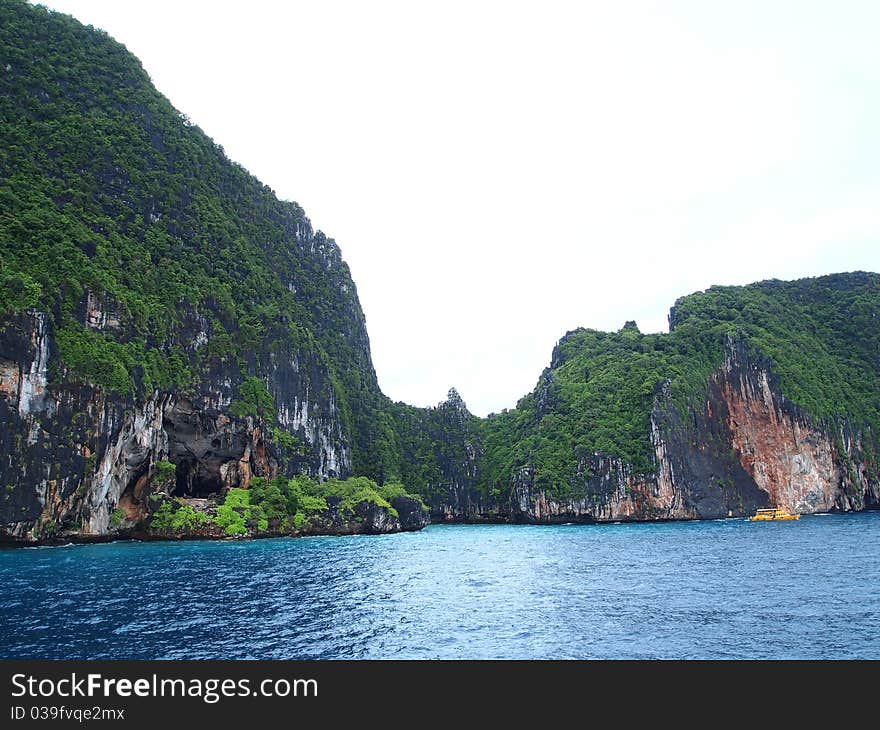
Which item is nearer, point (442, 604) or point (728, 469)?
point (442, 604)

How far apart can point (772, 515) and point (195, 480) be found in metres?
80.9

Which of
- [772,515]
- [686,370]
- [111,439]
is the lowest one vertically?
[772,515]

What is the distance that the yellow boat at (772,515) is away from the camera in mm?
93000

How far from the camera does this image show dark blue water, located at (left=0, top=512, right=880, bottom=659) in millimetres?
20516

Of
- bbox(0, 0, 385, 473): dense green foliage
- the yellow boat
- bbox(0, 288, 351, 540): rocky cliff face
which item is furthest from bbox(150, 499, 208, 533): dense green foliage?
the yellow boat

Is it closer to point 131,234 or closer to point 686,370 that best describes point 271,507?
point 131,234

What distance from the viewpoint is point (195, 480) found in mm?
72188

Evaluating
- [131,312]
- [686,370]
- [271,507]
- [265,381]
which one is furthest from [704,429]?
[131,312]

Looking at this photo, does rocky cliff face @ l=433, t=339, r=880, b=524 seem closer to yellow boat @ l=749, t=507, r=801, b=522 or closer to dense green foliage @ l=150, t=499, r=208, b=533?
yellow boat @ l=749, t=507, r=801, b=522

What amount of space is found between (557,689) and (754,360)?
10536cm

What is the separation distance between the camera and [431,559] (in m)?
48.6

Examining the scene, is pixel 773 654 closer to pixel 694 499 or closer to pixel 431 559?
pixel 431 559

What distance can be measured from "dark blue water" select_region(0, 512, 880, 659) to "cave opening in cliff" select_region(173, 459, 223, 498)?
23496 mm

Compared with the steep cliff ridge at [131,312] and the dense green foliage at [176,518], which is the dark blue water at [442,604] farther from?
the dense green foliage at [176,518]
